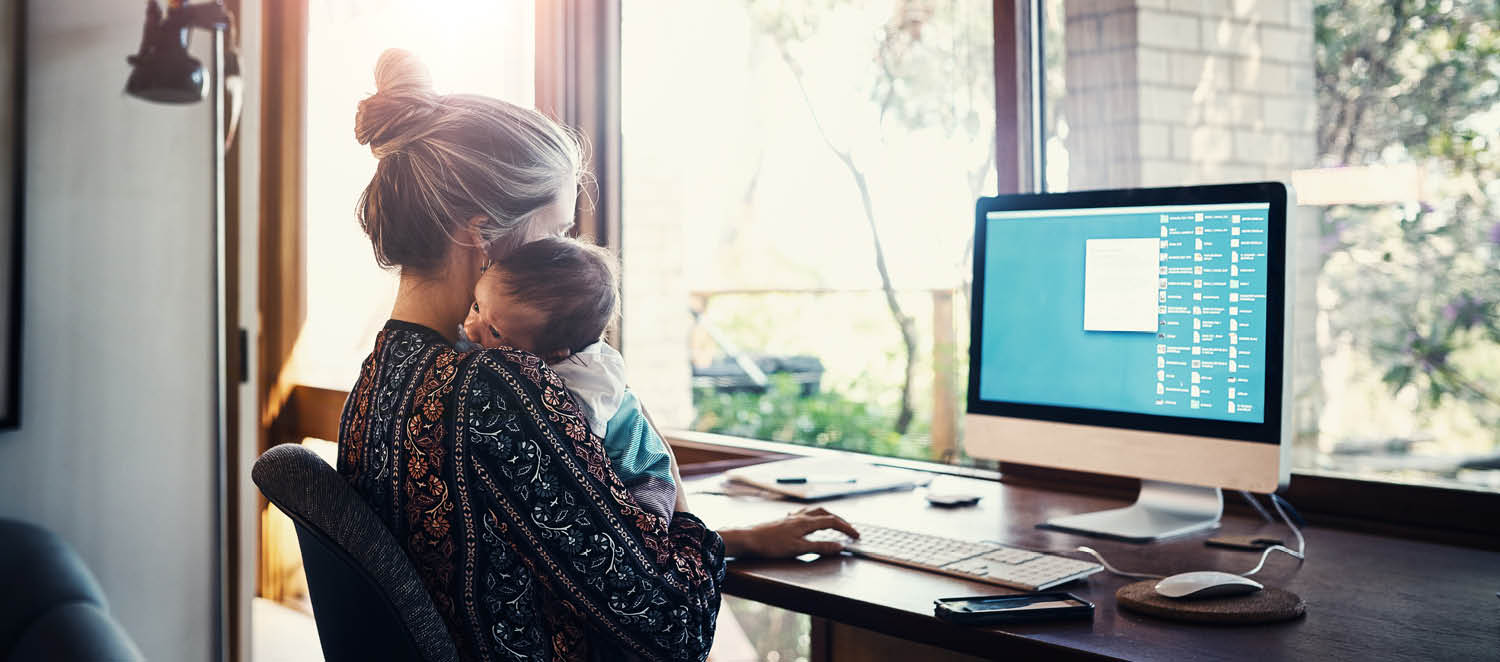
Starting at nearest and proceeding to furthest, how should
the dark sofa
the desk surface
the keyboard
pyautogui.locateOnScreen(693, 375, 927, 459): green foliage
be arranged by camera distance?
the desk surface, the keyboard, the dark sofa, pyautogui.locateOnScreen(693, 375, 927, 459): green foliage

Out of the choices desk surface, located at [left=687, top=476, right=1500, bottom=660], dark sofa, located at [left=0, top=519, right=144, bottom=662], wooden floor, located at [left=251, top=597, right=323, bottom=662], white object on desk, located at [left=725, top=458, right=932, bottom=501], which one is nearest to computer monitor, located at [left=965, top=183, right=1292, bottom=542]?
desk surface, located at [left=687, top=476, right=1500, bottom=660]

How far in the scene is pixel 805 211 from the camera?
327 centimetres

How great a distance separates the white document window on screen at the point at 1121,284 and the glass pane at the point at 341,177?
2300 mm

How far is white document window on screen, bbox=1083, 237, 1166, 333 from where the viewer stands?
1.56 metres

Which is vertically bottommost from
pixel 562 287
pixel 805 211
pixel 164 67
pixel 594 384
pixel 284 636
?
pixel 284 636

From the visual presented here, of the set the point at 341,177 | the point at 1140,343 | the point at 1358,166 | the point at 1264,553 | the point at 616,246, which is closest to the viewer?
the point at 1264,553

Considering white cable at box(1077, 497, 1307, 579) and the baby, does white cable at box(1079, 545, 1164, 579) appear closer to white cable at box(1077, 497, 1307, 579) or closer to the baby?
white cable at box(1077, 497, 1307, 579)

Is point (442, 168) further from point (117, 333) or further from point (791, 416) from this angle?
point (791, 416)

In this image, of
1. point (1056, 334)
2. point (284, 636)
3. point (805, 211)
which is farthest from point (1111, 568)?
point (284, 636)

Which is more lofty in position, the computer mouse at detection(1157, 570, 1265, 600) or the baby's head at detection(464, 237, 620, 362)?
the baby's head at detection(464, 237, 620, 362)

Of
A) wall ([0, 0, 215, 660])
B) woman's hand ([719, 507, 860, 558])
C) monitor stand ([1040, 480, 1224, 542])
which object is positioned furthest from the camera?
wall ([0, 0, 215, 660])

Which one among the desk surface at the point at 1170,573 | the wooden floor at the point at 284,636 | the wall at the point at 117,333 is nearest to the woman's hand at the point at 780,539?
the desk surface at the point at 1170,573

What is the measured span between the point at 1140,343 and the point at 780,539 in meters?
0.59

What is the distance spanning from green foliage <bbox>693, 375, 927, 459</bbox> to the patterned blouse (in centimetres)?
184
